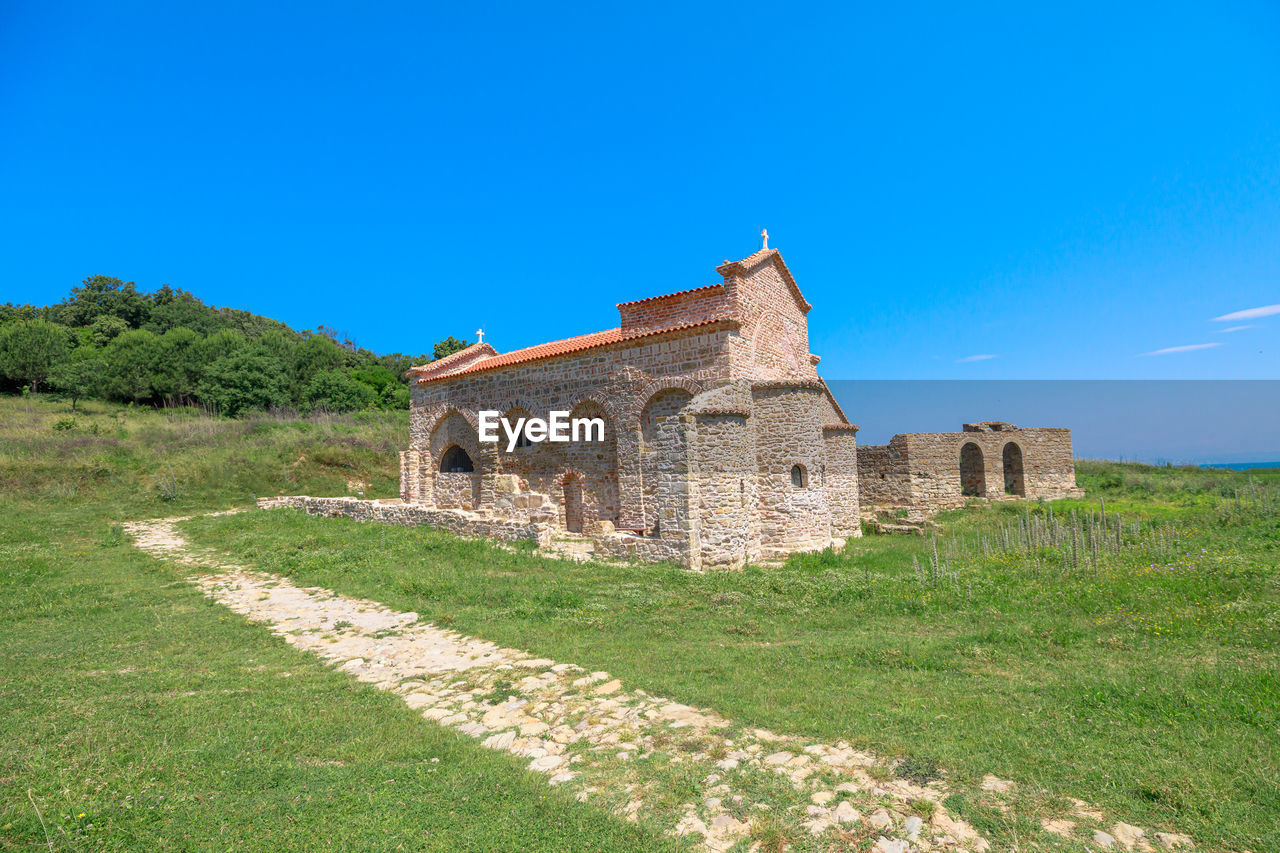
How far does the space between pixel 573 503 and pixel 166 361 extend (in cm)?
3700

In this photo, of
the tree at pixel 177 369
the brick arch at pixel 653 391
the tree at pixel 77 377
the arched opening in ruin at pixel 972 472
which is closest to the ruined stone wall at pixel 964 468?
the arched opening in ruin at pixel 972 472

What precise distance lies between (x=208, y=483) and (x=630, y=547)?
19.8 m

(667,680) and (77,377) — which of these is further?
(77,377)

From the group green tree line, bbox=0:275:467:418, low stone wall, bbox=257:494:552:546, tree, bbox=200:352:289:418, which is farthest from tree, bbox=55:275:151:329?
low stone wall, bbox=257:494:552:546

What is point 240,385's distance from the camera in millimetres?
36938

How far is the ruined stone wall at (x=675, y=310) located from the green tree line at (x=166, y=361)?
1248 inches

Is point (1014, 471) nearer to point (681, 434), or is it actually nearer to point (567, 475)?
point (567, 475)

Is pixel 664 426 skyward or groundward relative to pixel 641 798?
skyward

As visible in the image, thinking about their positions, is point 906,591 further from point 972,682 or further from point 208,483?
point 208,483

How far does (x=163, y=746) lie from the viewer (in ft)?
13.5

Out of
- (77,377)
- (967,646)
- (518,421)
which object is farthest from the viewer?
(77,377)

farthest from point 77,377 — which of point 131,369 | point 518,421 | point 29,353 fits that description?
point 518,421

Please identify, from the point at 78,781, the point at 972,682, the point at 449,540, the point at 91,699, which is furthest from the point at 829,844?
the point at 449,540

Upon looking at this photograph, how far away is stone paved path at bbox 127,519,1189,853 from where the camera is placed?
3.22 metres
